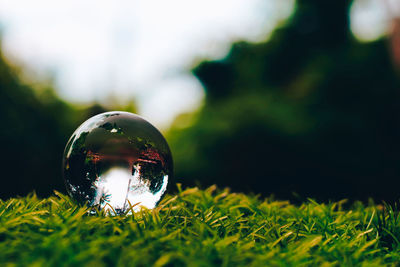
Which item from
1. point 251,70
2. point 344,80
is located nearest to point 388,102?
point 344,80

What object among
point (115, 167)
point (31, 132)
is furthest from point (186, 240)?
point (31, 132)

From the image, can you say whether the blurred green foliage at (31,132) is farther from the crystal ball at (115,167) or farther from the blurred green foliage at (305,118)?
the crystal ball at (115,167)

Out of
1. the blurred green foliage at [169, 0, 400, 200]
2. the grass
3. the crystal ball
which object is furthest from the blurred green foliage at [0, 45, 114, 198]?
the grass

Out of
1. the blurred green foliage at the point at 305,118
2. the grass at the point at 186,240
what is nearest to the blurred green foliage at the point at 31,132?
the blurred green foliage at the point at 305,118

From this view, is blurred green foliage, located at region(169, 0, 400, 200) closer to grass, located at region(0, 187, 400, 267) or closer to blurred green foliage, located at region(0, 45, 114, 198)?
blurred green foliage, located at region(0, 45, 114, 198)

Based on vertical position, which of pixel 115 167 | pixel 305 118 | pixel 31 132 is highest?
pixel 31 132

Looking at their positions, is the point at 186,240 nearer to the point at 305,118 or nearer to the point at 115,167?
the point at 115,167

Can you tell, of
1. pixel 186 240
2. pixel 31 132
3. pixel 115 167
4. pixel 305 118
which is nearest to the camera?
pixel 186 240
